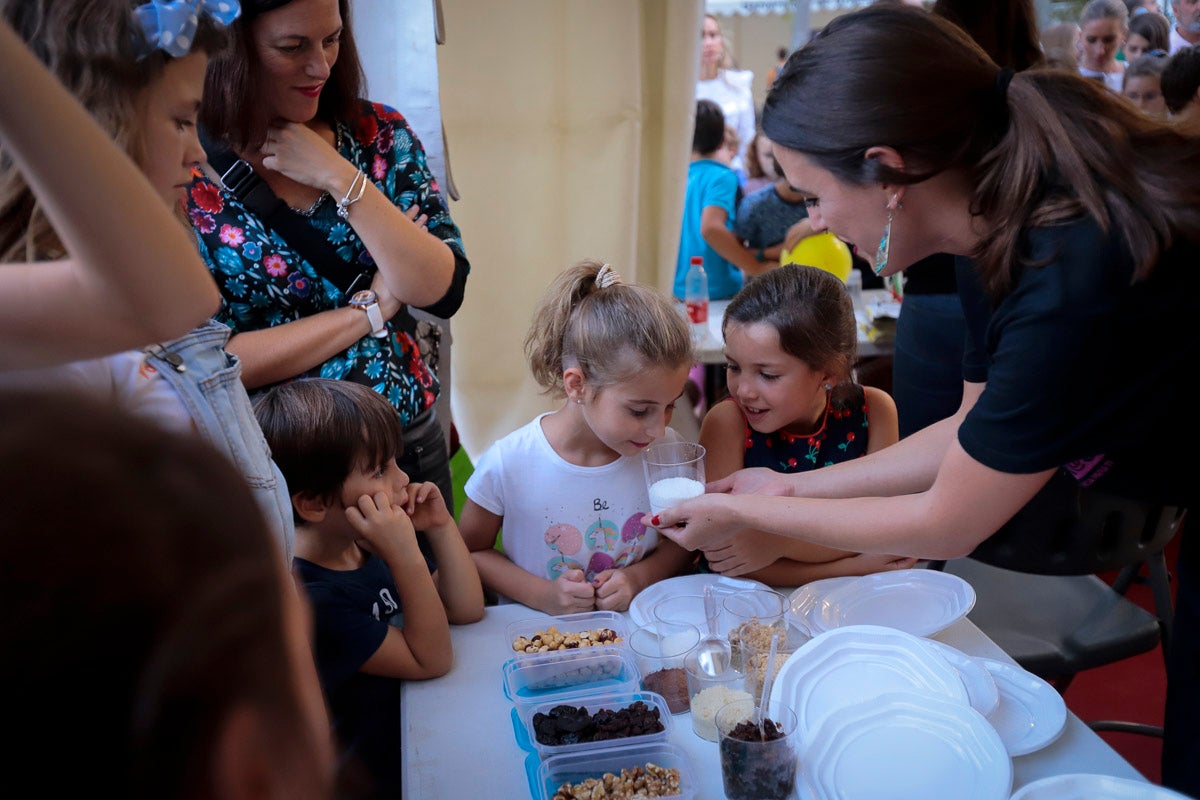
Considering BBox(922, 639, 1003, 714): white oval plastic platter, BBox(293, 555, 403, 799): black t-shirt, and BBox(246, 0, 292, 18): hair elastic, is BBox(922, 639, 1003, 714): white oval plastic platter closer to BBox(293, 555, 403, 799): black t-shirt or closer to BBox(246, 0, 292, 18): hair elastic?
BBox(293, 555, 403, 799): black t-shirt

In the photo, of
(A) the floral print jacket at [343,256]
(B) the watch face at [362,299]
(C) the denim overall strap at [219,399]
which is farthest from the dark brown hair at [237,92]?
(C) the denim overall strap at [219,399]

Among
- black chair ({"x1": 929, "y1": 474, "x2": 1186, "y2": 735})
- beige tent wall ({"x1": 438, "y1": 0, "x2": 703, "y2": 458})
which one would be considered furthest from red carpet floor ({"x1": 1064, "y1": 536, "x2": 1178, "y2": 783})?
beige tent wall ({"x1": 438, "y1": 0, "x2": 703, "y2": 458})

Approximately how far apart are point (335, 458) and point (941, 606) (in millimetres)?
1193

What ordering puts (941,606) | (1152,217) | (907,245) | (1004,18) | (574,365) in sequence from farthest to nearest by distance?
(1004,18) < (574,365) < (941,606) < (907,245) < (1152,217)

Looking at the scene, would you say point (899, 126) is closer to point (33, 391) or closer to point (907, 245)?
point (907, 245)

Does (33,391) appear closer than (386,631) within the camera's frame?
Yes

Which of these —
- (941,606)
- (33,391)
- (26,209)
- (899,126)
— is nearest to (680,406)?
(941,606)

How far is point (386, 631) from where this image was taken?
1.73 metres

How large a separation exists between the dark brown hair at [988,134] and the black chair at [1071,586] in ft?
3.29

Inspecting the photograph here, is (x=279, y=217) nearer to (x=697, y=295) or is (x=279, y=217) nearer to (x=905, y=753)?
(x=905, y=753)

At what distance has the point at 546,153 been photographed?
3648 mm

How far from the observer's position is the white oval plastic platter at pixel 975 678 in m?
1.52

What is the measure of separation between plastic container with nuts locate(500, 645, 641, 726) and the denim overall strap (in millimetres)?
459

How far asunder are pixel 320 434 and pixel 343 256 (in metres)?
0.47
